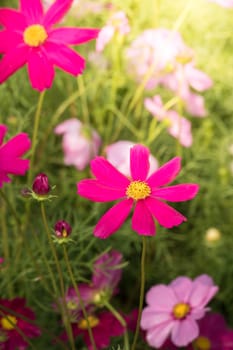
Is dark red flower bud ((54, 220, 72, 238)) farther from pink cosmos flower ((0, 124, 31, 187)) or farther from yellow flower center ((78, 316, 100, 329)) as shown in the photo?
yellow flower center ((78, 316, 100, 329))

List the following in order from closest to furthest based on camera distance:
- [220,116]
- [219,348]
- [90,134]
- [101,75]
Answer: [219,348] → [90,134] → [101,75] → [220,116]

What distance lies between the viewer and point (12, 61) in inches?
23.7

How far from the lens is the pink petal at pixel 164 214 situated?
0.49m

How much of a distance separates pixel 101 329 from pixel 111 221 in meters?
0.24

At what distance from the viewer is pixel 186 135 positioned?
35.4 inches

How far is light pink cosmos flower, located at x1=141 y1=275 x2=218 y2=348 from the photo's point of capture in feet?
2.18

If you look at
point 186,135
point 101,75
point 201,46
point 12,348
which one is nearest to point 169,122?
point 186,135

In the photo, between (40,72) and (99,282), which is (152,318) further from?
(40,72)

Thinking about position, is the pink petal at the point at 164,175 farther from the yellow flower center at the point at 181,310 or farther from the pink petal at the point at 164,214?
the yellow flower center at the point at 181,310

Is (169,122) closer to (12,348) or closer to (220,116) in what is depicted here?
(220,116)

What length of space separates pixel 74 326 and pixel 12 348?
10 centimetres

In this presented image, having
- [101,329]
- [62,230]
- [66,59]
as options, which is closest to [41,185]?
[62,230]

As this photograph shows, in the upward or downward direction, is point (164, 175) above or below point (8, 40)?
below

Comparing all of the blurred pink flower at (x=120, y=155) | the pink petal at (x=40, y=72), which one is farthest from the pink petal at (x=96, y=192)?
the blurred pink flower at (x=120, y=155)
